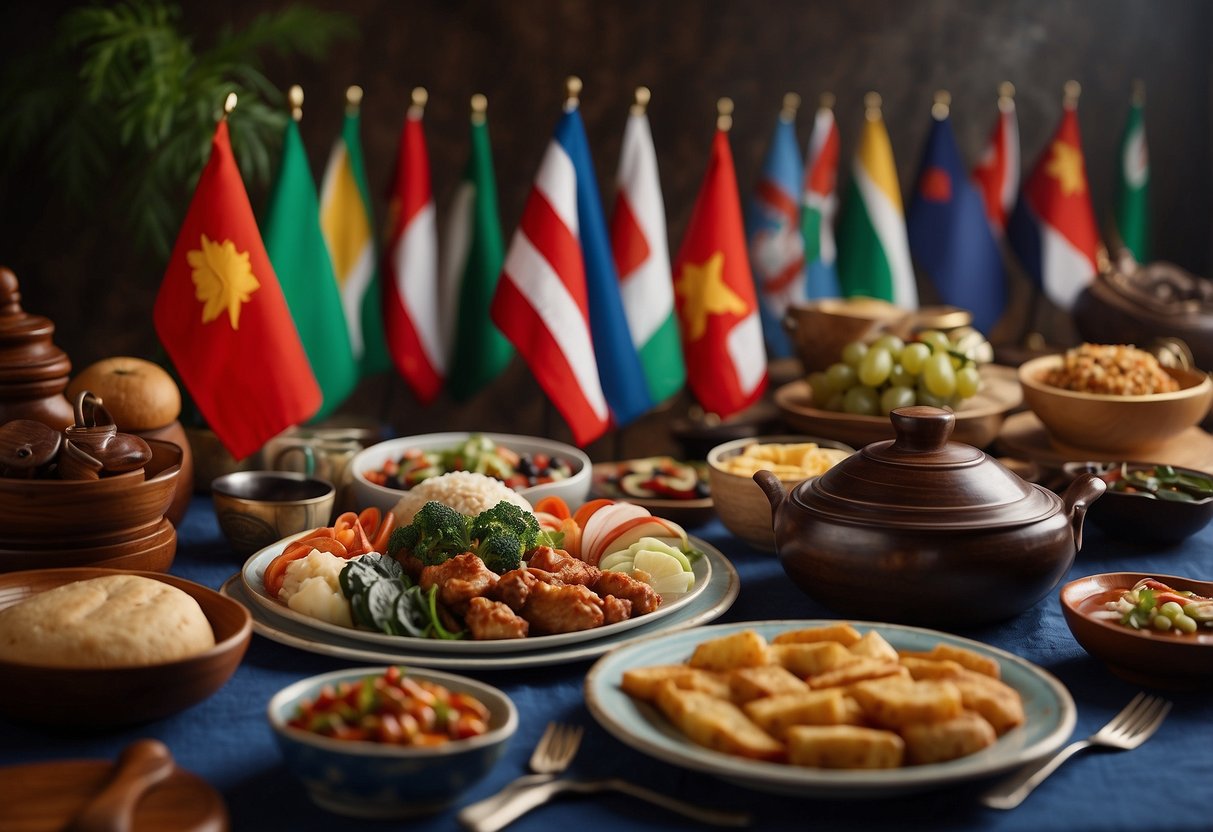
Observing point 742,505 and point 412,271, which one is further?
point 412,271

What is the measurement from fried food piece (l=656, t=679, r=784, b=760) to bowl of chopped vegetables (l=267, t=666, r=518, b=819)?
223 mm

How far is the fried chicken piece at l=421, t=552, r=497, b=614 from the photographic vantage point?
197 cm

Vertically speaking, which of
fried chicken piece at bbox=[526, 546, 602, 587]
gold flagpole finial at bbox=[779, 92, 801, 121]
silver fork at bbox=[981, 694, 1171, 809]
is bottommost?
silver fork at bbox=[981, 694, 1171, 809]

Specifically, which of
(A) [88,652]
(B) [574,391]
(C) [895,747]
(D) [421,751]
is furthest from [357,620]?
(B) [574,391]

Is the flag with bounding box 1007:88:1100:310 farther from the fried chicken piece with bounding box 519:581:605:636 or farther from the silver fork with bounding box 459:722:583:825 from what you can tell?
the silver fork with bounding box 459:722:583:825

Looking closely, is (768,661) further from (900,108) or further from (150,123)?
(900,108)

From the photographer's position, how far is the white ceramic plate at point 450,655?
6.20 ft

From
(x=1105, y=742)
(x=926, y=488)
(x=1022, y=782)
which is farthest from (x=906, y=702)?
(x=926, y=488)

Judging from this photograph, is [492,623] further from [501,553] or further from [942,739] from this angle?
[942,739]

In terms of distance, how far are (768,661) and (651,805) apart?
0.98 feet

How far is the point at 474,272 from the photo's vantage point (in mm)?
4277

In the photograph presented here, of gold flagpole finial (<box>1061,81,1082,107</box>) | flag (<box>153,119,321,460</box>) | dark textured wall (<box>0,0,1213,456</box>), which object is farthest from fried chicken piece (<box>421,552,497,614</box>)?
gold flagpole finial (<box>1061,81,1082,107</box>)

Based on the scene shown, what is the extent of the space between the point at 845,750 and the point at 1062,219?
362cm

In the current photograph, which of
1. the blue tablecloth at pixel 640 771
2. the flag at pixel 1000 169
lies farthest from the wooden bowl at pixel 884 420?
the flag at pixel 1000 169
